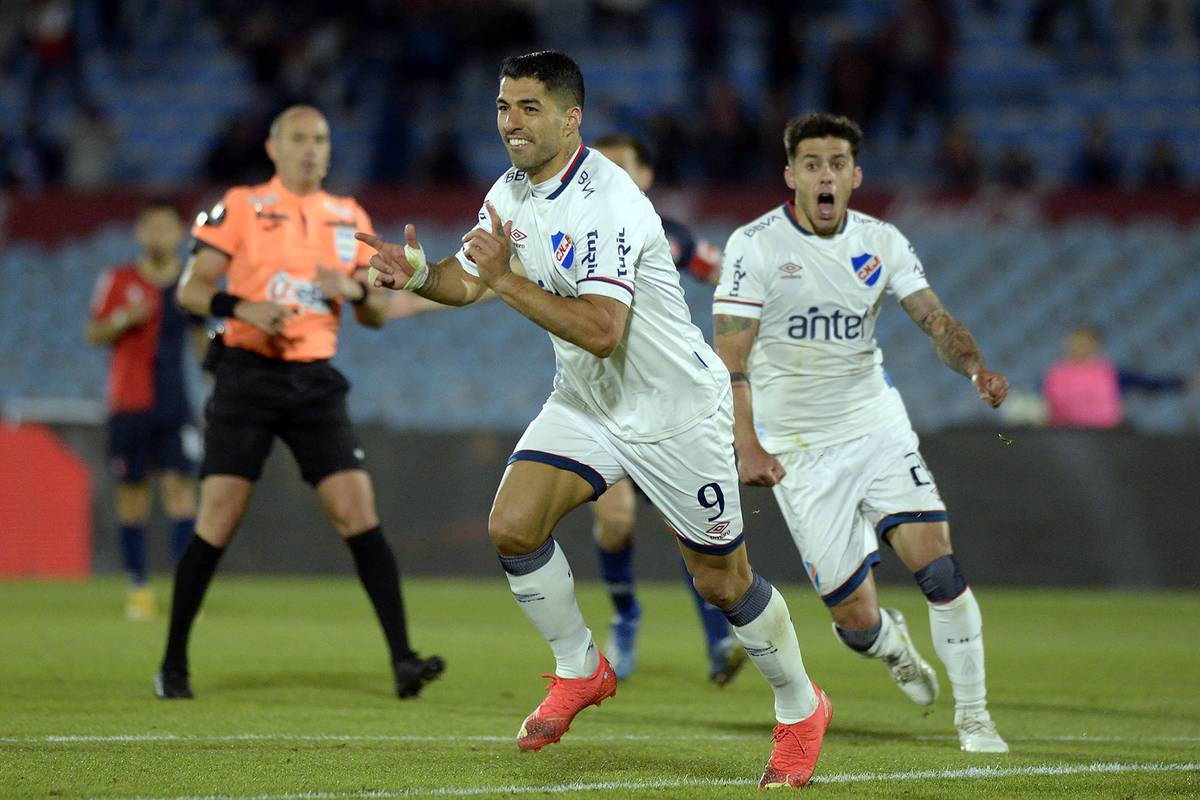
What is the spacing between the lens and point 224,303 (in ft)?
23.8

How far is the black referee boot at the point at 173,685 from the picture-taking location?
23.5 ft

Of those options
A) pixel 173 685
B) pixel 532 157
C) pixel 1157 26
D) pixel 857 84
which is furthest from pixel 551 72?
pixel 1157 26

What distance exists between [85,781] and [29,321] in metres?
16.0

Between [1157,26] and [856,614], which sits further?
[1157,26]

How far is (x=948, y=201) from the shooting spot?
17.9 meters

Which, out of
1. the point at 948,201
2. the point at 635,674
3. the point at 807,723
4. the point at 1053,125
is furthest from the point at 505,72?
the point at 1053,125

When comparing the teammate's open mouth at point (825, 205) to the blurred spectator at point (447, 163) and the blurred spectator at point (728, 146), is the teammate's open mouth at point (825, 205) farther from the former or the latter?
the blurred spectator at point (447, 163)

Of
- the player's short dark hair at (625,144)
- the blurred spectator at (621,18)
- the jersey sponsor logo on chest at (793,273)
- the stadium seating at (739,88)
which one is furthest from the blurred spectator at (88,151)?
the jersey sponsor logo on chest at (793,273)

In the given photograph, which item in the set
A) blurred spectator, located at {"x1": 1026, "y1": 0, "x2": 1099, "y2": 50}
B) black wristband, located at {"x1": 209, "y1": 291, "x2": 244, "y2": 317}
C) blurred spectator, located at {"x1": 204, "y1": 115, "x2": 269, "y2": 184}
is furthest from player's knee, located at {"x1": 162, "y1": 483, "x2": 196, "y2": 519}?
blurred spectator, located at {"x1": 1026, "y1": 0, "x2": 1099, "y2": 50}

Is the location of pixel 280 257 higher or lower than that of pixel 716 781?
higher

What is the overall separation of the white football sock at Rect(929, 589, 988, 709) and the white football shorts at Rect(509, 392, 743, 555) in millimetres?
1354

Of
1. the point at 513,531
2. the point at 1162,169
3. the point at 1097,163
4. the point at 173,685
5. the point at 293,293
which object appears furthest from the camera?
the point at 1097,163

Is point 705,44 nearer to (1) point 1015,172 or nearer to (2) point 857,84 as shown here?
(2) point 857,84

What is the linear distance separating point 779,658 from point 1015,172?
1333 centimetres
